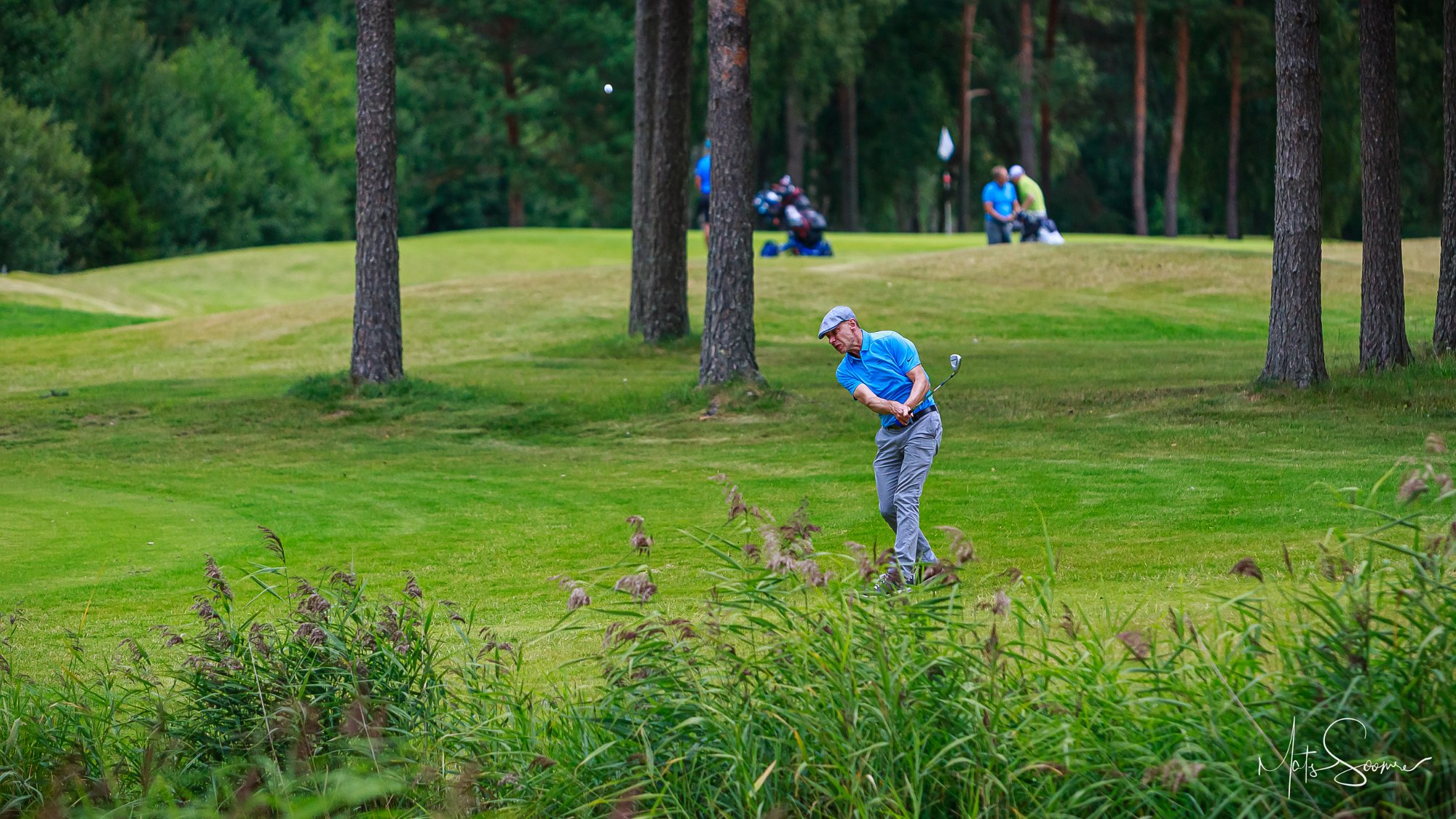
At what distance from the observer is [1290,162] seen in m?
16.3

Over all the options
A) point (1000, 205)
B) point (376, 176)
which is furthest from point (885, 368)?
point (1000, 205)

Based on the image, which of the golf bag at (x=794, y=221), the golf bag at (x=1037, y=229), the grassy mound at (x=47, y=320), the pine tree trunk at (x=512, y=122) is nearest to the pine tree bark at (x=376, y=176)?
the golf bag at (x=794, y=221)

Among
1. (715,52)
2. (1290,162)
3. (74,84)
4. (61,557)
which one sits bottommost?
(61,557)

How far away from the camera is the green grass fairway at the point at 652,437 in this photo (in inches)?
445

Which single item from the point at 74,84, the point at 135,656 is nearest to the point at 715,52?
the point at 135,656

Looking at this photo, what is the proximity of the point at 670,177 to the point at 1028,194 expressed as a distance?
42.6ft

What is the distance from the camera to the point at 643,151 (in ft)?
84.1

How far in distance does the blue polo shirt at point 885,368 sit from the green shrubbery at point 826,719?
294 cm

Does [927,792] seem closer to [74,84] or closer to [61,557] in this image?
[61,557]

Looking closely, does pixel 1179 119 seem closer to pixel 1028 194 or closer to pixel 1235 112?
pixel 1235 112

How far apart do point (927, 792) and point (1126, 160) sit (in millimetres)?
66770

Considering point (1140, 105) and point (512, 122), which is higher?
point (512, 122)

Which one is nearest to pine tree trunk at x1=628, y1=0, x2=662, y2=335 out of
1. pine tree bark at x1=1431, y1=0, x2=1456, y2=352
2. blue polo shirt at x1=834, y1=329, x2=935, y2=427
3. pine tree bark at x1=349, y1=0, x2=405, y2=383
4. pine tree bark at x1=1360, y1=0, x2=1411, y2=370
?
pine tree bark at x1=349, y1=0, x2=405, y2=383

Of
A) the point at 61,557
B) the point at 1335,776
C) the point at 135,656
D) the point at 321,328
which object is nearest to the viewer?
the point at 1335,776
